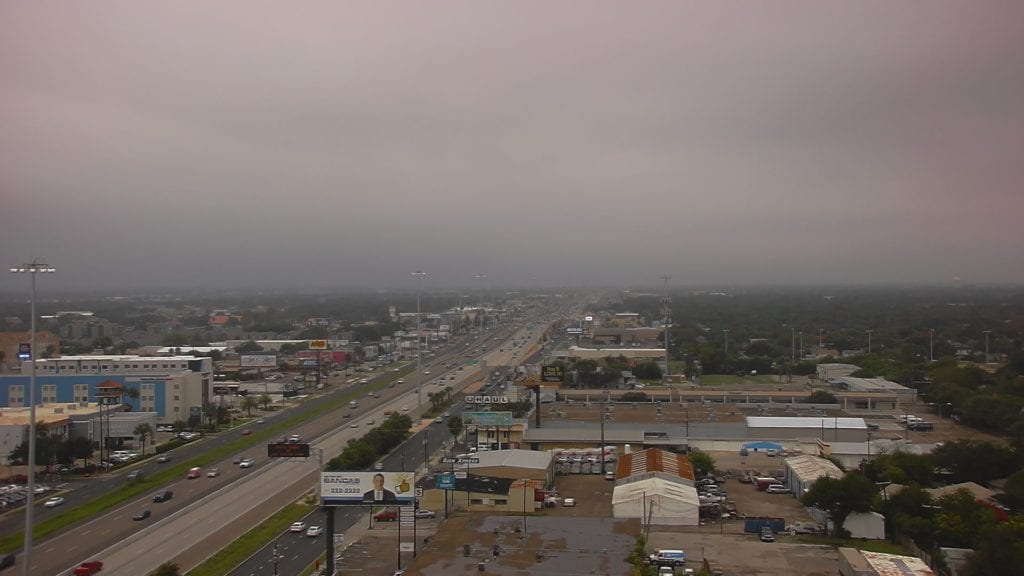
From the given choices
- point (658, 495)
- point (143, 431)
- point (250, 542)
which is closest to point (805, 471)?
point (658, 495)

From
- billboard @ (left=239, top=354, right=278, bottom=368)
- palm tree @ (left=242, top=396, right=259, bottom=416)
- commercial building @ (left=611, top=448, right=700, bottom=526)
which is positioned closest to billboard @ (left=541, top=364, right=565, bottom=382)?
commercial building @ (left=611, top=448, right=700, bottom=526)

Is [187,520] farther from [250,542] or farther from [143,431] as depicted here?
[143,431]

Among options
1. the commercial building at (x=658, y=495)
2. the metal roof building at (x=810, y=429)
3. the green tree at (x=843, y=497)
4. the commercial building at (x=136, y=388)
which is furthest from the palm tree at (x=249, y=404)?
the green tree at (x=843, y=497)

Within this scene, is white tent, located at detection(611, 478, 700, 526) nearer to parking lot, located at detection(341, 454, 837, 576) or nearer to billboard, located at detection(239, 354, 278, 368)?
parking lot, located at detection(341, 454, 837, 576)

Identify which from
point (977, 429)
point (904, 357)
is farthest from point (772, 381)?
point (977, 429)

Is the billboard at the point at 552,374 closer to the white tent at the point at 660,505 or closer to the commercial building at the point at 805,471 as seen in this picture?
the commercial building at the point at 805,471

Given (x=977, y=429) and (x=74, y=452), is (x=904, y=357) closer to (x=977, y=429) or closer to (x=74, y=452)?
(x=977, y=429)
